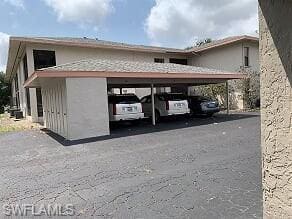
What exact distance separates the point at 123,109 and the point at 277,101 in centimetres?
1289

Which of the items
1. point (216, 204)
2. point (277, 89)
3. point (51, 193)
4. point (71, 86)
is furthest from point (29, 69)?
point (277, 89)

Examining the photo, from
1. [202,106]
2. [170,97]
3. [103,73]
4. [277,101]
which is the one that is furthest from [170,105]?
[277,101]

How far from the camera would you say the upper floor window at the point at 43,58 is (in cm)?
1853

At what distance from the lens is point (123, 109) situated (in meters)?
14.6

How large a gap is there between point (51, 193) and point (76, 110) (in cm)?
688

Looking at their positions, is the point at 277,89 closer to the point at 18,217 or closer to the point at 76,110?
the point at 18,217

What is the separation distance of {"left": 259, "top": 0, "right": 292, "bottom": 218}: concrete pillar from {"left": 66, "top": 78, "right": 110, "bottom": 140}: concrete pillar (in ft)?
34.6

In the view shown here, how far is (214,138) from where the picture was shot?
10492mm

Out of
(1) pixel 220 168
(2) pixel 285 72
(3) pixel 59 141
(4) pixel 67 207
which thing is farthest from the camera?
(3) pixel 59 141

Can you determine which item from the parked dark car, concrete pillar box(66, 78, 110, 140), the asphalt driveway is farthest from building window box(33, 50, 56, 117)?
the parked dark car

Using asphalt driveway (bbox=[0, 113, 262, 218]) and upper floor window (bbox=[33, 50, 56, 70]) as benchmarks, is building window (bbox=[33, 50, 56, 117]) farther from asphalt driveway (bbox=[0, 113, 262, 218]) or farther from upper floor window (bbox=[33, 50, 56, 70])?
asphalt driveway (bbox=[0, 113, 262, 218])

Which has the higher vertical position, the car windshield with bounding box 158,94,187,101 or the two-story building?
the two-story building

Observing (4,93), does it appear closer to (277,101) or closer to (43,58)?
(43,58)

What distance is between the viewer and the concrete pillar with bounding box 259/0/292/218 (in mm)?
1824
